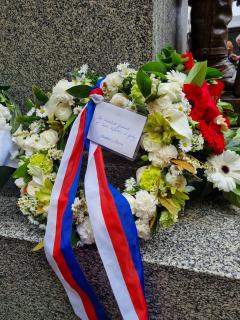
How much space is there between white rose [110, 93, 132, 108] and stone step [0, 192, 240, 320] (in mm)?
358

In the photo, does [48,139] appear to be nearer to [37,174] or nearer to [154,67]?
[37,174]

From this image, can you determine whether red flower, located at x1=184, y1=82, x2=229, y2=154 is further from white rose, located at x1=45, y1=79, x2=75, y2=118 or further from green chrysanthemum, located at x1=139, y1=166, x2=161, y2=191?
white rose, located at x1=45, y1=79, x2=75, y2=118

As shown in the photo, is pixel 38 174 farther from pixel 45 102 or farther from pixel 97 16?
pixel 97 16

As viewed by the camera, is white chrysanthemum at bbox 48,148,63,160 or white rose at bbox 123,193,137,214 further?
white chrysanthemum at bbox 48,148,63,160

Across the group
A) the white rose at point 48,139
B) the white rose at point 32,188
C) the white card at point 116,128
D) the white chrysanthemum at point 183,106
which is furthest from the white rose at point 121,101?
the white rose at point 32,188

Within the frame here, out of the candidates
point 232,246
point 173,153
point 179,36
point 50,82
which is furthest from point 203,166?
point 179,36

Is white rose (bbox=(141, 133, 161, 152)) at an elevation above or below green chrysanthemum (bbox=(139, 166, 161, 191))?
above

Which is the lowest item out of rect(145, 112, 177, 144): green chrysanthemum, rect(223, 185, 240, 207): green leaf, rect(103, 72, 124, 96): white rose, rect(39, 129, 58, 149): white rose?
rect(223, 185, 240, 207): green leaf

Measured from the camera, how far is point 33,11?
1154 mm

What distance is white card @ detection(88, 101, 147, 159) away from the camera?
84cm

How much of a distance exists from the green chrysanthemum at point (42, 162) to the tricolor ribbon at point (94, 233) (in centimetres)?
8

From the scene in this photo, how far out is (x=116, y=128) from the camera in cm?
87

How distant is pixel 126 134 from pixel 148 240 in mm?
286

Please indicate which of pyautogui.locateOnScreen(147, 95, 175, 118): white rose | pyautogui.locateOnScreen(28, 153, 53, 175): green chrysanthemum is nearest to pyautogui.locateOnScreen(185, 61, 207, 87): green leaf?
pyautogui.locateOnScreen(147, 95, 175, 118): white rose
